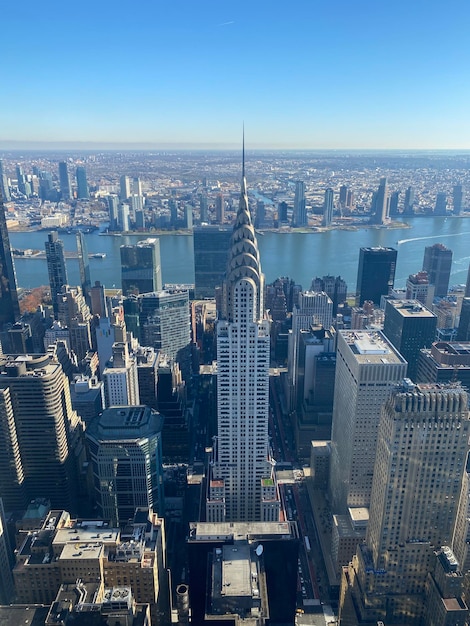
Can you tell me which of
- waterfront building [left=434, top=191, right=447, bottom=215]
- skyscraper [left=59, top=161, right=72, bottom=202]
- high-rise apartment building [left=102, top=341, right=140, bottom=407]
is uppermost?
skyscraper [left=59, top=161, right=72, bottom=202]

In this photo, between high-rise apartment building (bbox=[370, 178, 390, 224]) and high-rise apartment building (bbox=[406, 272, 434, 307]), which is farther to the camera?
high-rise apartment building (bbox=[370, 178, 390, 224])

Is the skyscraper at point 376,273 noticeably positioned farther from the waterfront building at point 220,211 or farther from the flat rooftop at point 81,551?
the flat rooftop at point 81,551

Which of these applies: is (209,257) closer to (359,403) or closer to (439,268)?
(439,268)

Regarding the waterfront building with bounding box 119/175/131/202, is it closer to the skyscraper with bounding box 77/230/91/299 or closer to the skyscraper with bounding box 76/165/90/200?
the skyscraper with bounding box 76/165/90/200

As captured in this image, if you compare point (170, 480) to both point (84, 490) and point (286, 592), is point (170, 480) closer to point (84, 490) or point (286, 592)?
point (84, 490)

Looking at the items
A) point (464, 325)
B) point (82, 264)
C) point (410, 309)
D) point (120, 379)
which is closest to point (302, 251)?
point (82, 264)

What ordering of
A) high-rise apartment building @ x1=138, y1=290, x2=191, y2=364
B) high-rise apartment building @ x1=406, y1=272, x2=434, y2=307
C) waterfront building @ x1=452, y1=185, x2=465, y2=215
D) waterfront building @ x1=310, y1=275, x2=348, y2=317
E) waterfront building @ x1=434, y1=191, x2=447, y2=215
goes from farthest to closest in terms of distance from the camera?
waterfront building @ x1=434, y1=191, x2=447, y2=215, waterfront building @ x1=452, y1=185, x2=465, y2=215, waterfront building @ x1=310, y1=275, x2=348, y2=317, high-rise apartment building @ x1=406, y1=272, x2=434, y2=307, high-rise apartment building @ x1=138, y1=290, x2=191, y2=364

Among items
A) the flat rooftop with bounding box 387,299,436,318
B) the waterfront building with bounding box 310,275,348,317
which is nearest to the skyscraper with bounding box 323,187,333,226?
the waterfront building with bounding box 310,275,348,317

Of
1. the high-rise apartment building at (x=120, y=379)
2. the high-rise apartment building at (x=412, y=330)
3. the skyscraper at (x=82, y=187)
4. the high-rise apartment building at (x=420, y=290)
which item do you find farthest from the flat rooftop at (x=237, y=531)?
the skyscraper at (x=82, y=187)
